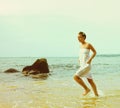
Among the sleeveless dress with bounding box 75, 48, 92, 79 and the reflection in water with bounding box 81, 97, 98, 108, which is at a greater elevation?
the sleeveless dress with bounding box 75, 48, 92, 79

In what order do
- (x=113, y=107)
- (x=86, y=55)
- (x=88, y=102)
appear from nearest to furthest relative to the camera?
(x=113, y=107) → (x=88, y=102) → (x=86, y=55)

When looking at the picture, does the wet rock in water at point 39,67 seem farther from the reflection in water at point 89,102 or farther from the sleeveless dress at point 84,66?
the reflection in water at point 89,102

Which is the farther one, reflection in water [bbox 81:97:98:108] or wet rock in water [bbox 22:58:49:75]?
wet rock in water [bbox 22:58:49:75]

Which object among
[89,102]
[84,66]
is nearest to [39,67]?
[84,66]

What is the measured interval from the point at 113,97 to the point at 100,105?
1795mm

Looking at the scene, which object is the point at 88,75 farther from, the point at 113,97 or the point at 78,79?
the point at 113,97

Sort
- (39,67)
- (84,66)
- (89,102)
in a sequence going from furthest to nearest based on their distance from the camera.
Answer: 1. (39,67)
2. (84,66)
3. (89,102)

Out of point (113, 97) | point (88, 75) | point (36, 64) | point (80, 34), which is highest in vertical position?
point (80, 34)

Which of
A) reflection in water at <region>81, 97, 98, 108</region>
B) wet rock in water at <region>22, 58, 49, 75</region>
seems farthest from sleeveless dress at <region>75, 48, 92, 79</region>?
wet rock in water at <region>22, 58, 49, 75</region>

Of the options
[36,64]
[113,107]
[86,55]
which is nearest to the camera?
[113,107]

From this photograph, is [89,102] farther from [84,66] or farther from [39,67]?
[39,67]

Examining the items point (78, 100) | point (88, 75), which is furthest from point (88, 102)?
point (88, 75)

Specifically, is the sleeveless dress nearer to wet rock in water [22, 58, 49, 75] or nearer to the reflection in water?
the reflection in water

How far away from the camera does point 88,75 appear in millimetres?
10672
